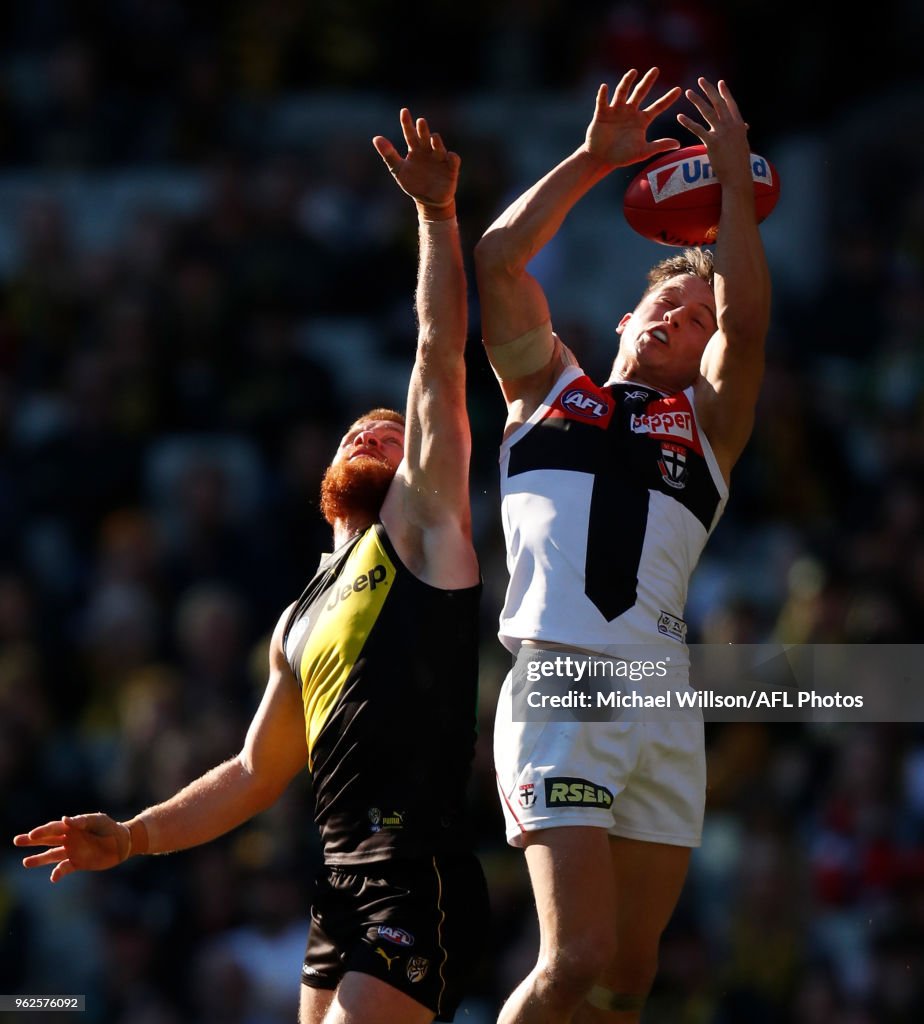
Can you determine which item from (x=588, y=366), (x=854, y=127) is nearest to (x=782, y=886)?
(x=588, y=366)

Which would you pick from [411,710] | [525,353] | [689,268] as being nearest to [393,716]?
[411,710]

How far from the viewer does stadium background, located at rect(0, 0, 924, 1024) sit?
864 centimetres

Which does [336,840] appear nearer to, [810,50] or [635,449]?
[635,449]

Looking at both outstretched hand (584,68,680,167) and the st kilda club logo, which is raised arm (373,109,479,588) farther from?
the st kilda club logo

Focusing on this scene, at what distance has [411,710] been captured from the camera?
544 cm

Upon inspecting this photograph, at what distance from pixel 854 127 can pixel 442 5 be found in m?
2.97

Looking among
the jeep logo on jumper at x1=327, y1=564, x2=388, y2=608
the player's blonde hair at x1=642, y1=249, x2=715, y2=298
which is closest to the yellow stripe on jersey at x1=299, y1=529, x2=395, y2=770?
the jeep logo on jumper at x1=327, y1=564, x2=388, y2=608

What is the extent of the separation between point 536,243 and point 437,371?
461 millimetres

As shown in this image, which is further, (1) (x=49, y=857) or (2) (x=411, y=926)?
(1) (x=49, y=857)

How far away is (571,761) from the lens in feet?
16.7

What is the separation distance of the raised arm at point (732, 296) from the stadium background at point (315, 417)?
10.5ft

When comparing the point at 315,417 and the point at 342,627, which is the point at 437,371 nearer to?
the point at 342,627

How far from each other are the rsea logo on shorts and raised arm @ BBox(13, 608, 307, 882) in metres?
1.13

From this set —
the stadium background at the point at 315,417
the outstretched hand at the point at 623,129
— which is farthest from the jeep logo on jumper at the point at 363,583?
the stadium background at the point at 315,417
